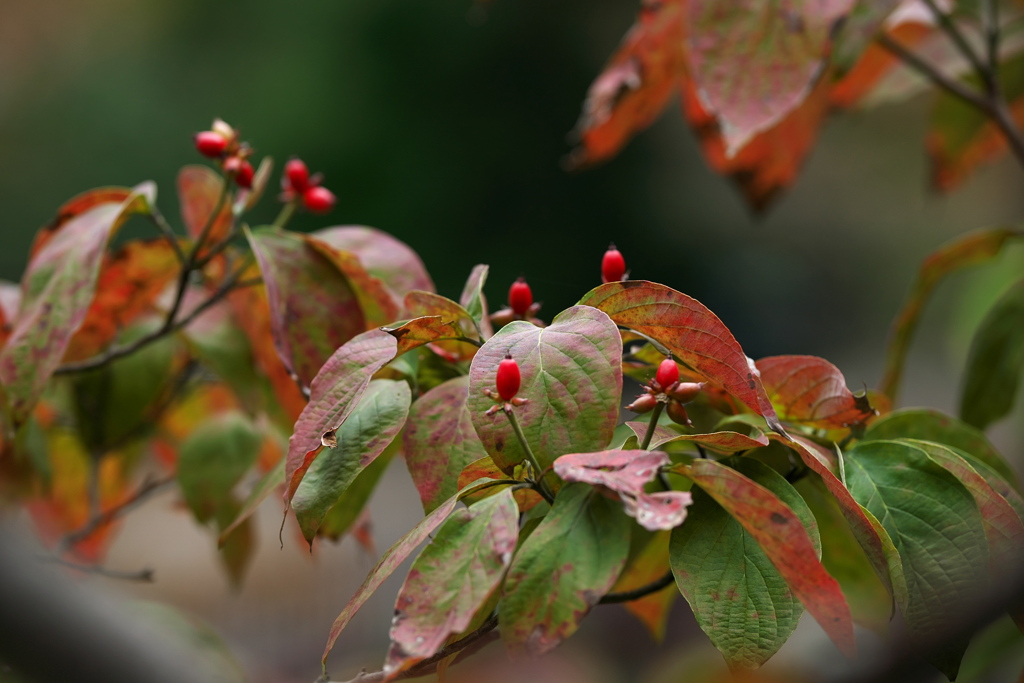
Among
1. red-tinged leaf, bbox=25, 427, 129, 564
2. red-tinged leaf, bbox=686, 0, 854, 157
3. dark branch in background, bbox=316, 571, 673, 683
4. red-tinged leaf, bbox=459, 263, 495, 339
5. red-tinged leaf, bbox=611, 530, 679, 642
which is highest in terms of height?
red-tinged leaf, bbox=686, 0, 854, 157

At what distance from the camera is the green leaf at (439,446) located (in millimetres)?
260

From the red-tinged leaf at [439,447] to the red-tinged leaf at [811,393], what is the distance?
0.11 meters

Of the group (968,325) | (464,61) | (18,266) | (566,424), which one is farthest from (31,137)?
(566,424)

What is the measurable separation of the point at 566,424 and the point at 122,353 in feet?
0.91

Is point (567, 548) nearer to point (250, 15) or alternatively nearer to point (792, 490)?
point (792, 490)

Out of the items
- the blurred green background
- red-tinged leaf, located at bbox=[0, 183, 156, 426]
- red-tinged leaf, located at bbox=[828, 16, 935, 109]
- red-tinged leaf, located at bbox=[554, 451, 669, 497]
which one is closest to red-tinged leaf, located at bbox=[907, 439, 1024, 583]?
red-tinged leaf, located at bbox=[554, 451, 669, 497]

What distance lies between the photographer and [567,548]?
0.65 feet

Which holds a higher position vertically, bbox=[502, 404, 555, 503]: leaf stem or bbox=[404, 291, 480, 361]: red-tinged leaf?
bbox=[404, 291, 480, 361]: red-tinged leaf

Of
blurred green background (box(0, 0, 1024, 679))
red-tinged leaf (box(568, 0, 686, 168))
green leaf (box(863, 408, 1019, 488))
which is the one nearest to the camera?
green leaf (box(863, 408, 1019, 488))

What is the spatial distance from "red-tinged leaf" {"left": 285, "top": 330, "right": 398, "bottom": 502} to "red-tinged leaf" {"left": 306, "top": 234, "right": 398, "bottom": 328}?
100 mm

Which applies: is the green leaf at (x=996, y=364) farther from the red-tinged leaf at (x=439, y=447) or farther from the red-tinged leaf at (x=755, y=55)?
the red-tinged leaf at (x=439, y=447)

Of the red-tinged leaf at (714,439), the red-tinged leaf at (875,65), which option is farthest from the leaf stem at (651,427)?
the red-tinged leaf at (875,65)

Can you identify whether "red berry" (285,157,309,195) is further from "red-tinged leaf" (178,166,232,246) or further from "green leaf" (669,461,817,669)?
"green leaf" (669,461,817,669)

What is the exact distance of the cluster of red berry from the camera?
34 cm
